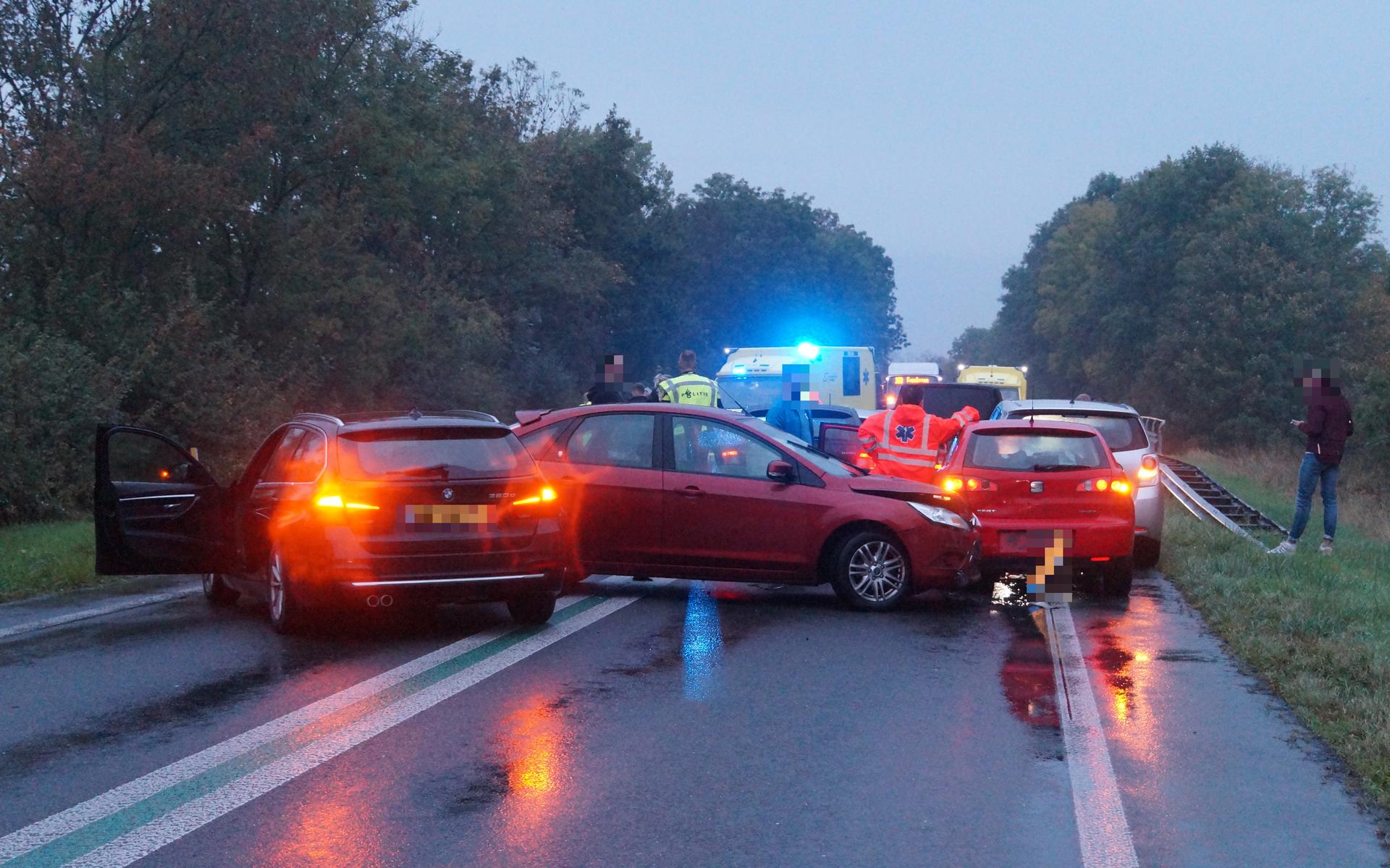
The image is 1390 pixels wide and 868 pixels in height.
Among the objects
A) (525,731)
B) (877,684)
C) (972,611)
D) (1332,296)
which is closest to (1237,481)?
(972,611)

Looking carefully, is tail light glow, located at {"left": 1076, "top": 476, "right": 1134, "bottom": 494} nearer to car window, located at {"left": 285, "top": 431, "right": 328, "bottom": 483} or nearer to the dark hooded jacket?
the dark hooded jacket

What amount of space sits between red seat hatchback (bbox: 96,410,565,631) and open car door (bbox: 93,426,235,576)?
119 mm

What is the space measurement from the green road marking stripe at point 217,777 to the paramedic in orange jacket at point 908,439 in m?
5.87

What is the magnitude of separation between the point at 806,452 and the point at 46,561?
266 inches

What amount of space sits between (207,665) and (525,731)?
271 centimetres

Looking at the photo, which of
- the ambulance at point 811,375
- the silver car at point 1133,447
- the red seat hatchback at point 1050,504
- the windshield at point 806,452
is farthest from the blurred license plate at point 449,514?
the ambulance at point 811,375

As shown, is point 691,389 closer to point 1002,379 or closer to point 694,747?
point 694,747

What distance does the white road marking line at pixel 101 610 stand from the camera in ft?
33.6

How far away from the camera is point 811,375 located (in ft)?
100

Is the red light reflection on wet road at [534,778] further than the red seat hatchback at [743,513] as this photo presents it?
No

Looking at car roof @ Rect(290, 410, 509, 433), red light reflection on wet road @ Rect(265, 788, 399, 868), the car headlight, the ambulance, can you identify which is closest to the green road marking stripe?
red light reflection on wet road @ Rect(265, 788, 399, 868)

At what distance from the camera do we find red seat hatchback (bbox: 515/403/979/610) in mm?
11320

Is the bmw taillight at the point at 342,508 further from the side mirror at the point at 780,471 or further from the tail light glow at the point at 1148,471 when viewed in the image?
the tail light glow at the point at 1148,471

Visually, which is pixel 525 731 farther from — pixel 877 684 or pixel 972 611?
pixel 972 611
